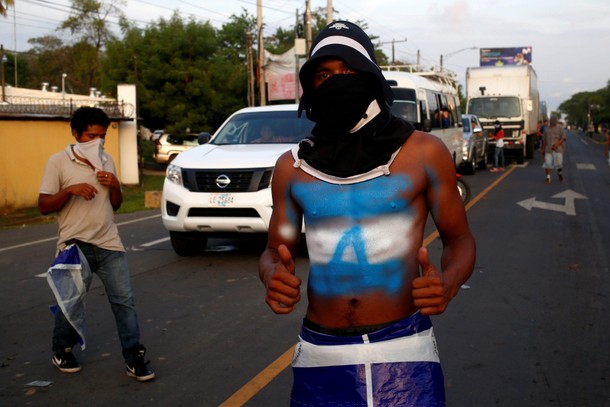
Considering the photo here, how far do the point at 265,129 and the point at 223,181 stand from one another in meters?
1.55

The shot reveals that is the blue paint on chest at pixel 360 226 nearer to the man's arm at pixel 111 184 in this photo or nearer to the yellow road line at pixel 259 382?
the yellow road line at pixel 259 382

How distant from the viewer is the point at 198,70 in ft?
108

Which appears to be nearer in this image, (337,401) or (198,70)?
(337,401)

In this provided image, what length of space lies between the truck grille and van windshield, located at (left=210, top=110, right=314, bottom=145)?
113 cm

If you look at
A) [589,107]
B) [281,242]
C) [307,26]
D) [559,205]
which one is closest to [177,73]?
[307,26]

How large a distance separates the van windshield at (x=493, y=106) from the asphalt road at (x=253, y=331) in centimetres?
2062

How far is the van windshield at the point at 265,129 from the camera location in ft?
34.7

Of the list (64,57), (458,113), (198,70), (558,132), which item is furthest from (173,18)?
(64,57)

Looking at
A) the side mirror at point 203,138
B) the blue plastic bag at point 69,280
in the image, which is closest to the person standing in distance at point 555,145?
the side mirror at point 203,138

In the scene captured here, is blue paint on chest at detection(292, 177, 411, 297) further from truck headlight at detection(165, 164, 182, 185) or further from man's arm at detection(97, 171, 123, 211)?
truck headlight at detection(165, 164, 182, 185)

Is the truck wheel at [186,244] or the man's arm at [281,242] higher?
the man's arm at [281,242]

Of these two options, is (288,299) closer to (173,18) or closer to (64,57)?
(173,18)

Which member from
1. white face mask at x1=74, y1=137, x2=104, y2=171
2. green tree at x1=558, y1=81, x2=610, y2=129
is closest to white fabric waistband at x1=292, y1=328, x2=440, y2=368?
white face mask at x1=74, y1=137, x2=104, y2=171

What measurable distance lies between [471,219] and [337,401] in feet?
38.3
